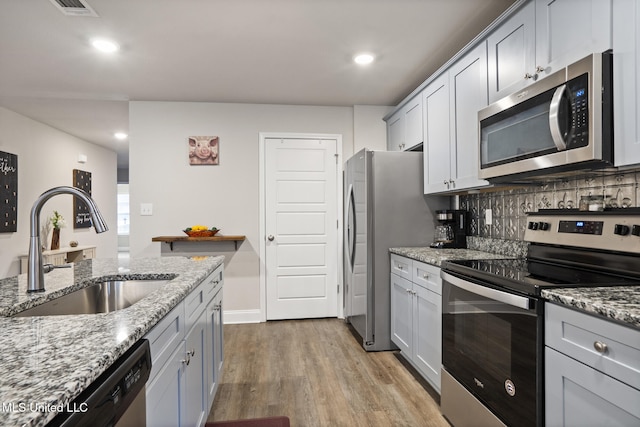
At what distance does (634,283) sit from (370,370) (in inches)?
72.2

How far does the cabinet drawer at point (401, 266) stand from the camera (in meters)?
2.74

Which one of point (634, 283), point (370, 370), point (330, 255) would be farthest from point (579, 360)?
point (330, 255)

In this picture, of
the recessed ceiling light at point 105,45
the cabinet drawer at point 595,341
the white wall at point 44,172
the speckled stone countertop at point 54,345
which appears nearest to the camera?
the speckled stone countertop at point 54,345

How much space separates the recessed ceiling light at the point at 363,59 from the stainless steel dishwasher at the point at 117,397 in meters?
2.59

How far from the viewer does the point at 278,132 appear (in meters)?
4.15

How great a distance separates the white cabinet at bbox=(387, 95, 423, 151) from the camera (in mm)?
3270

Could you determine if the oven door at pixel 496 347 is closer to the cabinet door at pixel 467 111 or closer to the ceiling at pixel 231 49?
the cabinet door at pixel 467 111

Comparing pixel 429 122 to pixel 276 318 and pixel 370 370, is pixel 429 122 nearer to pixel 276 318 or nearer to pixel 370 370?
pixel 370 370

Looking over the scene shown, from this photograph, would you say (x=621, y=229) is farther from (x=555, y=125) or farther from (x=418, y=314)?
(x=418, y=314)

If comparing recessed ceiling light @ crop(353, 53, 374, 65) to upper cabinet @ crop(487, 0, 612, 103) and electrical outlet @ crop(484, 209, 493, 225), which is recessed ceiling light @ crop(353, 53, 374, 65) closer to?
upper cabinet @ crop(487, 0, 612, 103)

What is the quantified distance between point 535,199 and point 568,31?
3.40 ft

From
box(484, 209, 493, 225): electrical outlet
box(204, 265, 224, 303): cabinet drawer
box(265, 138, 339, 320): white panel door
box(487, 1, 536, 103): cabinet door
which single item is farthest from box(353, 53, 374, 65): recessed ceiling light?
box(204, 265, 224, 303): cabinet drawer

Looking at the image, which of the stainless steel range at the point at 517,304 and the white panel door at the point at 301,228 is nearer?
the stainless steel range at the point at 517,304

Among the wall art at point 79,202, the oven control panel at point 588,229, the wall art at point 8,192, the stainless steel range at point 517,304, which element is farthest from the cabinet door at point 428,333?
the wall art at point 79,202
